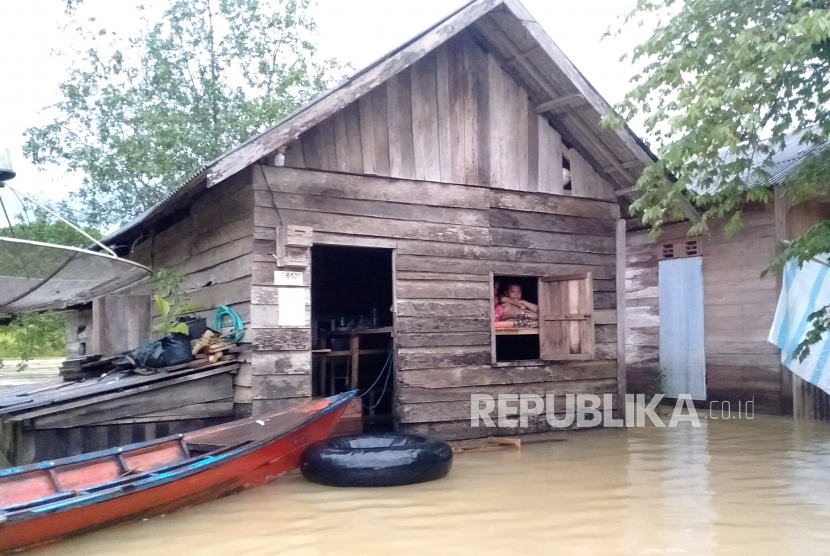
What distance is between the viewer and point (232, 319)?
25.5 feet

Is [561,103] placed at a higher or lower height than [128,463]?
higher

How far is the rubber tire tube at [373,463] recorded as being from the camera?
6395 mm

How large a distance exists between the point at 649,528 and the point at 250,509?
10.1 ft

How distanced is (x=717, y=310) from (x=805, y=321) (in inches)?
77.0

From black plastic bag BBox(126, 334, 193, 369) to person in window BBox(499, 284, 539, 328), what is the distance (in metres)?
3.97

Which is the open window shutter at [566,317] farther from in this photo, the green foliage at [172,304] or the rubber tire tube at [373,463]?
the green foliage at [172,304]

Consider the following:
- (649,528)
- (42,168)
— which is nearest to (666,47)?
(649,528)

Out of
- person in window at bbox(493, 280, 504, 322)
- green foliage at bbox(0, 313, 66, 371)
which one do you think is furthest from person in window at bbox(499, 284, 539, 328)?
green foliage at bbox(0, 313, 66, 371)

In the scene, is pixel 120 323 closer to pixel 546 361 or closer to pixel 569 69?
pixel 546 361

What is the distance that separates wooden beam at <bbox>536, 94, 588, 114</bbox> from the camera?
870 centimetres

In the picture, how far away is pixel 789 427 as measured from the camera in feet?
32.8

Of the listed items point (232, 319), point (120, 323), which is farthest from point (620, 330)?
point (120, 323)

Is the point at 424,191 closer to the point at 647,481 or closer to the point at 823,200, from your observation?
the point at 647,481

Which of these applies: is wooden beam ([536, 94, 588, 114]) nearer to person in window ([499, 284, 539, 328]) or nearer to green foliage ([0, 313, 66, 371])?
person in window ([499, 284, 539, 328])
